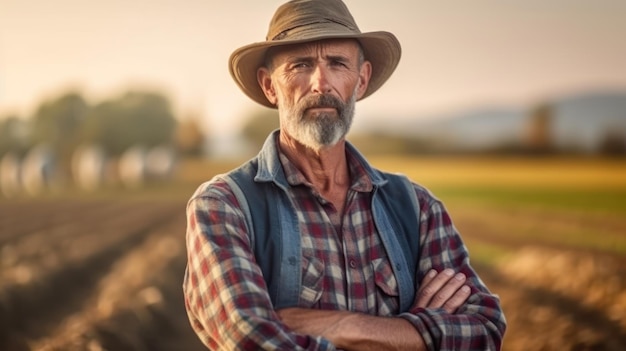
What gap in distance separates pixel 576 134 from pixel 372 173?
6.55 m

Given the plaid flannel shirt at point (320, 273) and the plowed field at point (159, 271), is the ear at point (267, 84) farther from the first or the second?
the plowed field at point (159, 271)

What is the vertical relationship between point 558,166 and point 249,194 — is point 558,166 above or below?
below

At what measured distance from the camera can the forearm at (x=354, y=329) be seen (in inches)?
74.6

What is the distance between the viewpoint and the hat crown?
6.83 ft

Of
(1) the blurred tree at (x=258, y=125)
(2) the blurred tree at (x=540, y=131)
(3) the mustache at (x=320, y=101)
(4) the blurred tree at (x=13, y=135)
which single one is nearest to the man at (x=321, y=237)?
(3) the mustache at (x=320, y=101)

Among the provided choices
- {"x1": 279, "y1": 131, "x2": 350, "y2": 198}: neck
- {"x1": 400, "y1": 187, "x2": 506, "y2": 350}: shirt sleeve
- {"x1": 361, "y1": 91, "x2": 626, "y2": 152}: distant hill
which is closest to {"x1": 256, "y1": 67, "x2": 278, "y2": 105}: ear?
{"x1": 279, "y1": 131, "x2": 350, "y2": 198}: neck

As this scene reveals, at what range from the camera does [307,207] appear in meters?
2.09

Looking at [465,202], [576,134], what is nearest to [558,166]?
[576,134]

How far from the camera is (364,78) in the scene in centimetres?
230

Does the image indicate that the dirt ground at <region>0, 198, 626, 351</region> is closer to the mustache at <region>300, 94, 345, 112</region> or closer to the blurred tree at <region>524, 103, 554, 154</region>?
the blurred tree at <region>524, 103, 554, 154</region>

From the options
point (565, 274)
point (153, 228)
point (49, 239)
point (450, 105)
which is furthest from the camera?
point (153, 228)

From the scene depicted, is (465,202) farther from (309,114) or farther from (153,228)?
(309,114)

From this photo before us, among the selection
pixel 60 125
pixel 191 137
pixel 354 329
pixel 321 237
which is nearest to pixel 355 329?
pixel 354 329

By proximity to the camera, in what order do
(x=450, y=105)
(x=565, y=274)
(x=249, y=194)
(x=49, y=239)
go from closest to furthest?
(x=249, y=194)
(x=565, y=274)
(x=49, y=239)
(x=450, y=105)
